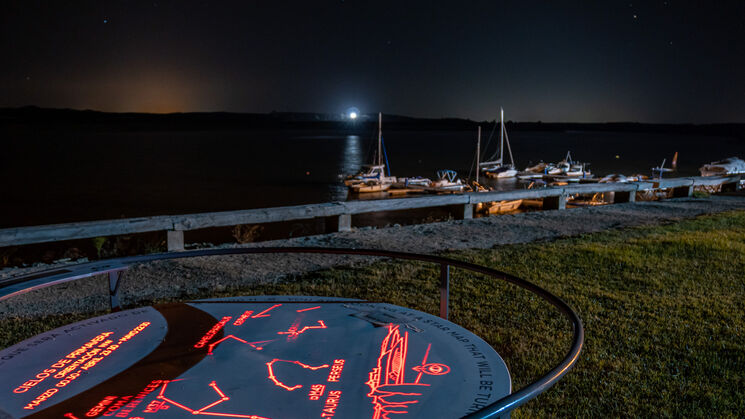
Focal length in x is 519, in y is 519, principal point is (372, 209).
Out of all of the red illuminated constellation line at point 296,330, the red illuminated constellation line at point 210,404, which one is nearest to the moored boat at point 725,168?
the red illuminated constellation line at point 296,330

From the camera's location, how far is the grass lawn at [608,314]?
146 inches

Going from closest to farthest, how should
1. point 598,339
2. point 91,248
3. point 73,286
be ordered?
1. point 598,339
2. point 73,286
3. point 91,248

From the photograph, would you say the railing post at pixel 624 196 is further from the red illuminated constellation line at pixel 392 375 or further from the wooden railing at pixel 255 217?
the red illuminated constellation line at pixel 392 375

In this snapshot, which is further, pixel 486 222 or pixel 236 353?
pixel 486 222

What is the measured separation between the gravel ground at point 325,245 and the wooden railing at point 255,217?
1.33ft

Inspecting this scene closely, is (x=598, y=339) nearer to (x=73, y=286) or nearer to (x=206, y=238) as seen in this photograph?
(x=73, y=286)

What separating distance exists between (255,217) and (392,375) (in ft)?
20.7

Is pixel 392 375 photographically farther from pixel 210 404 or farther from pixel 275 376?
pixel 210 404

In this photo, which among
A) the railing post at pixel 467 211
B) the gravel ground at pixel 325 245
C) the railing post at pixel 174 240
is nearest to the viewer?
the gravel ground at pixel 325 245

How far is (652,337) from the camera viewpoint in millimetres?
4637

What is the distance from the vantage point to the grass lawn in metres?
3.71

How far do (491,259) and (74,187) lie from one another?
56.2 meters

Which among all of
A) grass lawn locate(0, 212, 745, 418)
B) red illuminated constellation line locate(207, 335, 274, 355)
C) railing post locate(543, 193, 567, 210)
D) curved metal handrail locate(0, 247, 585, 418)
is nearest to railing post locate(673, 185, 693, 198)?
railing post locate(543, 193, 567, 210)

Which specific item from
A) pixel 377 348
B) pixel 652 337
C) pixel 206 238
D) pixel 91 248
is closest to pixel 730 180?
pixel 652 337
